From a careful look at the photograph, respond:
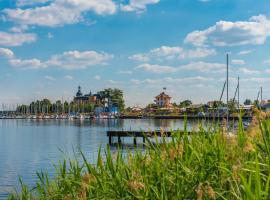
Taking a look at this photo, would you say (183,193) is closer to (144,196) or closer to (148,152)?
(144,196)

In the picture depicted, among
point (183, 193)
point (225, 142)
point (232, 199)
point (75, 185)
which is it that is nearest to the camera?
point (232, 199)

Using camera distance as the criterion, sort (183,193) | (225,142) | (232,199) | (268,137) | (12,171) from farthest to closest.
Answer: (12,171)
(225,142)
(268,137)
(183,193)
(232,199)

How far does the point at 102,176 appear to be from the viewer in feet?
20.9

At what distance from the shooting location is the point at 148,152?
291 inches

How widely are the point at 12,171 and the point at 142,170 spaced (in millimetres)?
35646

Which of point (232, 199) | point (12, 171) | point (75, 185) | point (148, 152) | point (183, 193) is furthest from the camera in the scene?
point (12, 171)

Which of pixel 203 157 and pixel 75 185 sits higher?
pixel 203 157

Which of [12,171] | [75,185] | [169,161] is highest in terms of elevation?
[169,161]

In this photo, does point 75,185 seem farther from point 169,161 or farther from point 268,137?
point 268,137

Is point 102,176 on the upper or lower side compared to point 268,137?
lower

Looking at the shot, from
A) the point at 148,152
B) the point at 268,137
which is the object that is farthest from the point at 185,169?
the point at 148,152

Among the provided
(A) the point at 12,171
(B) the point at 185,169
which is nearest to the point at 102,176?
(B) the point at 185,169

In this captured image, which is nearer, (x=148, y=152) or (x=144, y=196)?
(x=144, y=196)

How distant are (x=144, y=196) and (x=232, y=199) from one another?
1081 millimetres
